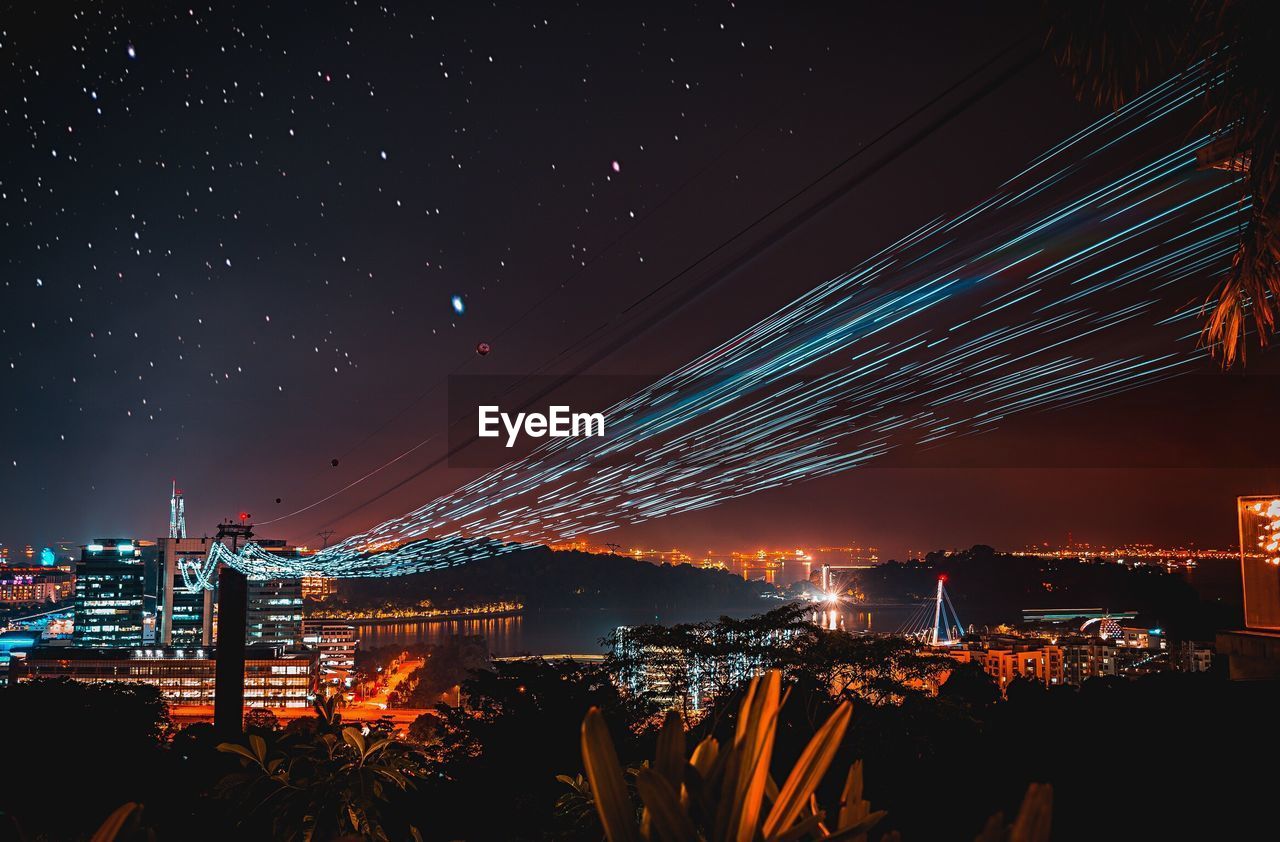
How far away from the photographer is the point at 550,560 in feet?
328

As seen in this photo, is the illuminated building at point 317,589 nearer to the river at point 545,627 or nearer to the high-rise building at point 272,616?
the high-rise building at point 272,616

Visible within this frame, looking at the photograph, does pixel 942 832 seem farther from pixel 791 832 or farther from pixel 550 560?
Answer: pixel 550 560

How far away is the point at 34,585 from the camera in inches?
5034

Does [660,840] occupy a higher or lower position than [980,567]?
higher

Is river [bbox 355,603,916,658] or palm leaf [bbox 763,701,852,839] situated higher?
palm leaf [bbox 763,701,852,839]

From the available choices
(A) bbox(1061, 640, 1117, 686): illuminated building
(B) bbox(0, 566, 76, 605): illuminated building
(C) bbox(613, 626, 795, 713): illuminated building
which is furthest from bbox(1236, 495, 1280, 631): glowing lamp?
(B) bbox(0, 566, 76, 605): illuminated building

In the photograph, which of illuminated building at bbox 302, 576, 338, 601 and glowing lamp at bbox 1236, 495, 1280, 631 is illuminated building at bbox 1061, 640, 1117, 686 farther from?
illuminated building at bbox 302, 576, 338, 601

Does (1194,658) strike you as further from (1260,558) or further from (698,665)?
(1260,558)

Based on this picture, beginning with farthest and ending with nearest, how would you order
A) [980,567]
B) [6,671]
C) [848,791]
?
[980,567] < [6,671] < [848,791]

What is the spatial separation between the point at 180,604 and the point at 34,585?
251ft

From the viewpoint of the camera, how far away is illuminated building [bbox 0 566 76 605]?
4473 inches

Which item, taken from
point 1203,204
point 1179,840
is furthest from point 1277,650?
point 1203,204

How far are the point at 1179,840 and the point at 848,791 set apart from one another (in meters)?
4.76

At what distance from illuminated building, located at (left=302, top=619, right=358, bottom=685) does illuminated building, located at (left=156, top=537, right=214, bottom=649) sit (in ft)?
26.8
